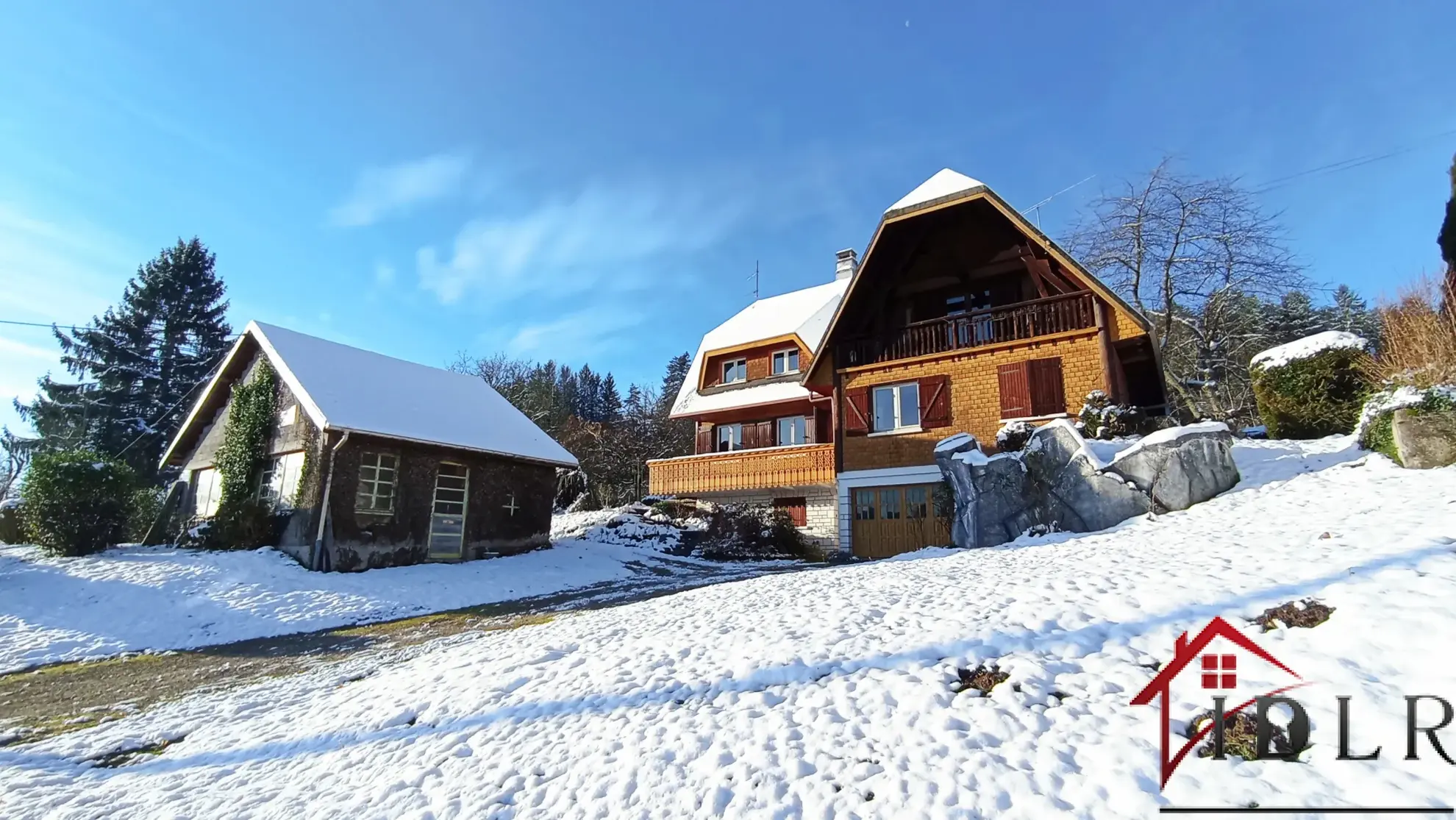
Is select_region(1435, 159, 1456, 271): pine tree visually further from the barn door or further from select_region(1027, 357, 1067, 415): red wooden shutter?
the barn door

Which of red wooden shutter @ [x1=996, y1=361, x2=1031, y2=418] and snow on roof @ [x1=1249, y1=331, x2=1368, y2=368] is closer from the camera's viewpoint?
snow on roof @ [x1=1249, y1=331, x2=1368, y2=368]

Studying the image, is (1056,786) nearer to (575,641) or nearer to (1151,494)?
(575,641)

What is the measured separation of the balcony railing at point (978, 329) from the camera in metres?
16.5

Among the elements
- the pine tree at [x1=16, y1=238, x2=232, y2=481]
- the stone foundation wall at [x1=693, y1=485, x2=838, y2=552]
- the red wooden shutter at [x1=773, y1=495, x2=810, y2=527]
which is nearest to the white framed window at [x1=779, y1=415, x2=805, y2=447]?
the red wooden shutter at [x1=773, y1=495, x2=810, y2=527]

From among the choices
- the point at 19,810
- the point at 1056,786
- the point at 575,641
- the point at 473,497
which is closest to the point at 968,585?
the point at 1056,786

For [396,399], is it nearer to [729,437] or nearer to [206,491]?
[206,491]

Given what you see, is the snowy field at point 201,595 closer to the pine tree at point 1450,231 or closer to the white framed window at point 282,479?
the white framed window at point 282,479

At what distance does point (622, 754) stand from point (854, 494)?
14.6m

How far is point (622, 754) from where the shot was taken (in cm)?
455

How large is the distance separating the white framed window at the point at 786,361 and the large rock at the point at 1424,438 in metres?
17.7

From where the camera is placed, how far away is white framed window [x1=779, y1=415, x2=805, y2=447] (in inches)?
948

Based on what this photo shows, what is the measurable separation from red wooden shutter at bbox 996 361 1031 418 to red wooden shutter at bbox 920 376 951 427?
1.36 m

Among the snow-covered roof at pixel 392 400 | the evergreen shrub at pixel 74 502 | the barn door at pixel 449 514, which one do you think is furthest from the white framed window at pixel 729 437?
the evergreen shrub at pixel 74 502

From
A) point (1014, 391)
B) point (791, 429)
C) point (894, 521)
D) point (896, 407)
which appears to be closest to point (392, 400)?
point (791, 429)
